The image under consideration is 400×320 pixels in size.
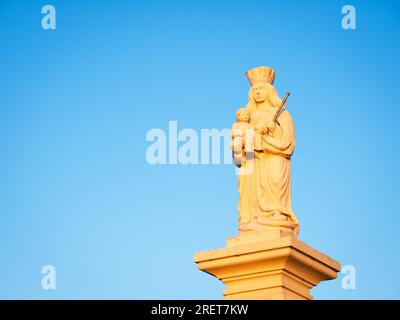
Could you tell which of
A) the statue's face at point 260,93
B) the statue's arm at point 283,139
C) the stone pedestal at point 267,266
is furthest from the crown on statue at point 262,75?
the stone pedestal at point 267,266

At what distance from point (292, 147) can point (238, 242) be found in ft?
6.73

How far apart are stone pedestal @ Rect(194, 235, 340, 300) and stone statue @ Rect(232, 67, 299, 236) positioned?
42cm

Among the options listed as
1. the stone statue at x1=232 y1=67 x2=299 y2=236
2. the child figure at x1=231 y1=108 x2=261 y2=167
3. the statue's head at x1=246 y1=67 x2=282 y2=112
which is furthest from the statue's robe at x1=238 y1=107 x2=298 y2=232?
the statue's head at x1=246 y1=67 x2=282 y2=112

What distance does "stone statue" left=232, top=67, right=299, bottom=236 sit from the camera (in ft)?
96.9

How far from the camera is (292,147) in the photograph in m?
30.0

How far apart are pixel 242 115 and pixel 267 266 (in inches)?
113

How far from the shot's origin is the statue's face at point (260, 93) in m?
30.5

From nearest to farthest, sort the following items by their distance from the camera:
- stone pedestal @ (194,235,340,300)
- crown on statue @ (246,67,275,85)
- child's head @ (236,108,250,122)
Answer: stone pedestal @ (194,235,340,300), child's head @ (236,108,250,122), crown on statue @ (246,67,275,85)

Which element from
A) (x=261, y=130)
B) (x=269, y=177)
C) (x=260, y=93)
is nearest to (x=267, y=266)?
(x=269, y=177)

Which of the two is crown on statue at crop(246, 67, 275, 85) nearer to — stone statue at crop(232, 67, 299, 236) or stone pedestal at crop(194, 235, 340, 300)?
stone statue at crop(232, 67, 299, 236)
